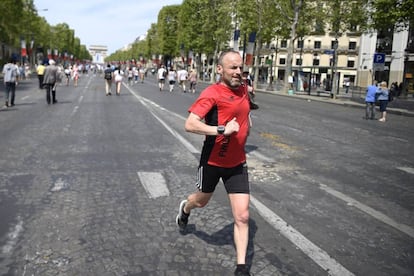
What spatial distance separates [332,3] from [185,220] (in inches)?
1264

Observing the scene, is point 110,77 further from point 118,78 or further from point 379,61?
point 379,61

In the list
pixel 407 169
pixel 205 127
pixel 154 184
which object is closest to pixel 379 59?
pixel 407 169

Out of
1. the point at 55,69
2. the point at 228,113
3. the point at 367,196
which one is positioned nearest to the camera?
the point at 228,113

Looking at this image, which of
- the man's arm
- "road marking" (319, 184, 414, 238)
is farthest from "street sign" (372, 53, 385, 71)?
the man's arm

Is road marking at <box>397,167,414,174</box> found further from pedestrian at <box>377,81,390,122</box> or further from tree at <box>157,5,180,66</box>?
tree at <box>157,5,180,66</box>

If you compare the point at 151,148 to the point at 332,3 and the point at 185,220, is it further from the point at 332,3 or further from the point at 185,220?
the point at 332,3

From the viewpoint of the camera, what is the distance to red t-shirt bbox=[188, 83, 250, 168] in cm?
319

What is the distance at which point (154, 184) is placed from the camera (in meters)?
5.80

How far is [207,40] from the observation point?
184ft

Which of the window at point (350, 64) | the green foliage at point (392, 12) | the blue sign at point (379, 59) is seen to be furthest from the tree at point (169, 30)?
the green foliage at point (392, 12)

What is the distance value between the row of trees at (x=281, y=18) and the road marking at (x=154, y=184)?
19.0m

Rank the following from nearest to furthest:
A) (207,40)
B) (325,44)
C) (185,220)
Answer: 1. (185,220)
2. (207,40)
3. (325,44)

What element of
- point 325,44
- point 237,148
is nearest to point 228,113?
point 237,148

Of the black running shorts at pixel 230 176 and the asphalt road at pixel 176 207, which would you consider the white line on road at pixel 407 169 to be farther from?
the black running shorts at pixel 230 176
